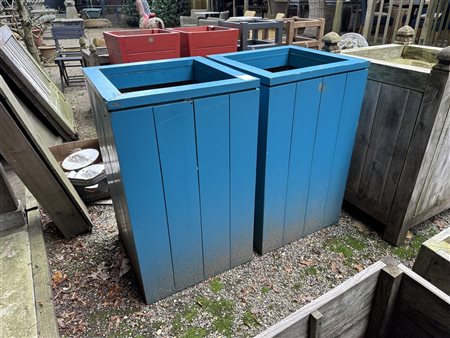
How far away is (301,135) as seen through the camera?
2148 mm

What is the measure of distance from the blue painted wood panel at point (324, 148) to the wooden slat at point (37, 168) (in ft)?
6.12

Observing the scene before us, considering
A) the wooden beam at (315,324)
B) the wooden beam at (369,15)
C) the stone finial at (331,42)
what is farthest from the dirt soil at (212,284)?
the wooden beam at (369,15)

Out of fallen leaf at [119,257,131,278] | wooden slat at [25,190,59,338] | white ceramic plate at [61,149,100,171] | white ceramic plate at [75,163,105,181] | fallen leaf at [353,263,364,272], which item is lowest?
fallen leaf at [353,263,364,272]

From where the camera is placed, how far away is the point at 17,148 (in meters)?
2.17

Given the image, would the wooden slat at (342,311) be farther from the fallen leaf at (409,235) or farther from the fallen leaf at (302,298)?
the fallen leaf at (409,235)

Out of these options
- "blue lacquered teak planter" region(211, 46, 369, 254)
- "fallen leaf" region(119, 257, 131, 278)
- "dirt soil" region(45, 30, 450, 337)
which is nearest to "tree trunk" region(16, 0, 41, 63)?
"dirt soil" region(45, 30, 450, 337)

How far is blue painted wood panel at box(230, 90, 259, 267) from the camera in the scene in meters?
1.81

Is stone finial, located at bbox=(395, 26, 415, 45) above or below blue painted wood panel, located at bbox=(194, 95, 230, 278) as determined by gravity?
above

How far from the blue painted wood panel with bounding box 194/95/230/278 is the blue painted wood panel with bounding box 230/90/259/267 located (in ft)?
0.12

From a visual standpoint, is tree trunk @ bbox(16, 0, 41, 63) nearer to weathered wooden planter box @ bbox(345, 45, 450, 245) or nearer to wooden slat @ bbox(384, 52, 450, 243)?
weathered wooden planter box @ bbox(345, 45, 450, 245)

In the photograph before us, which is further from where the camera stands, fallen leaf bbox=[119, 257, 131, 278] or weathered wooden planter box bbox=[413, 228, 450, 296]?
fallen leaf bbox=[119, 257, 131, 278]

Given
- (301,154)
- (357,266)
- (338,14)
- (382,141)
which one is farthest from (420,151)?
(338,14)

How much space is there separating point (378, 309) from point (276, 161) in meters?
1.10

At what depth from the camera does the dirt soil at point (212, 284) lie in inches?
77.7
